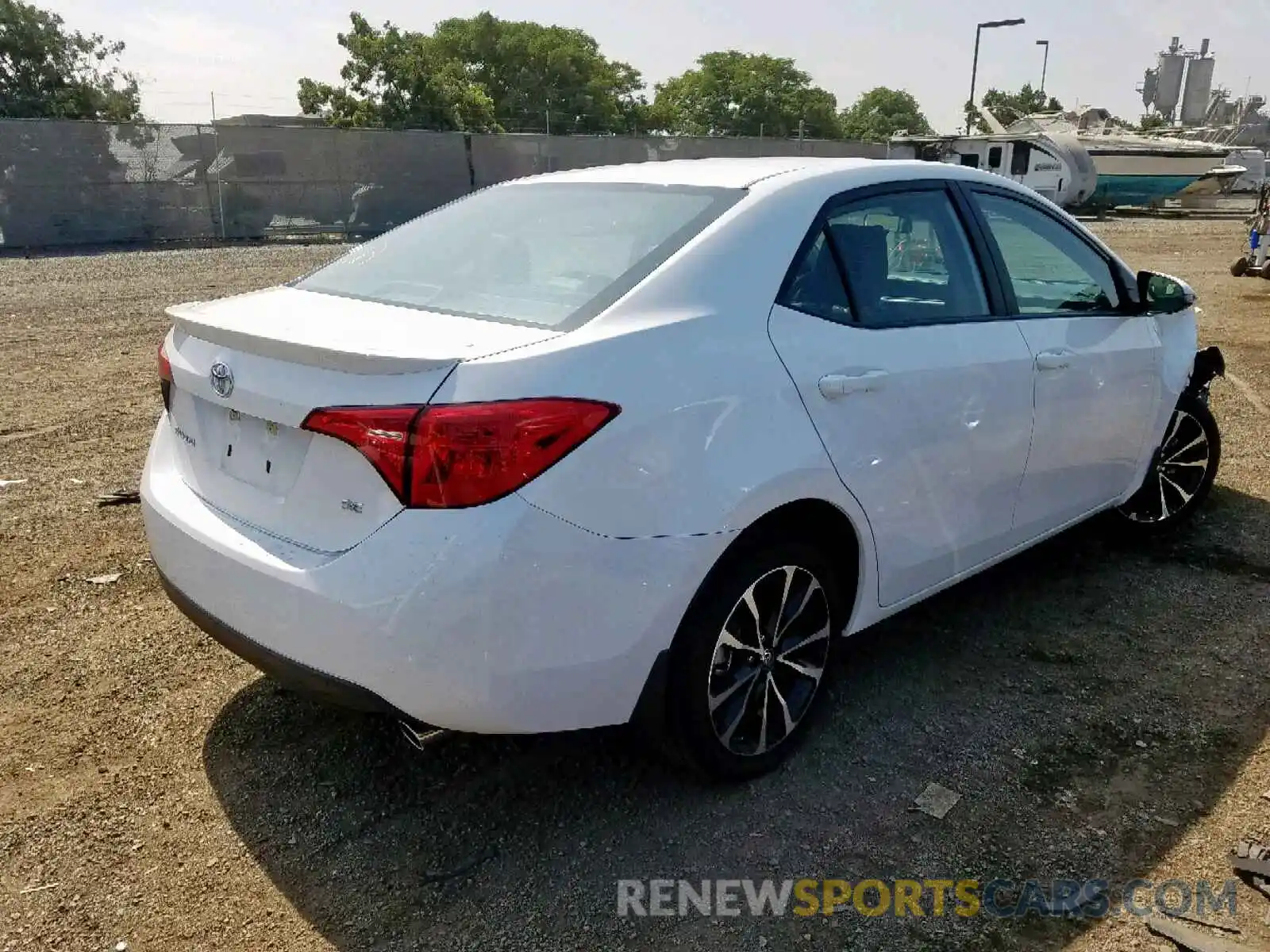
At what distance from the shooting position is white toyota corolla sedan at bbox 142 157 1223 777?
2279 mm

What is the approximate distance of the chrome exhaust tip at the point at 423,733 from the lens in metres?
2.47

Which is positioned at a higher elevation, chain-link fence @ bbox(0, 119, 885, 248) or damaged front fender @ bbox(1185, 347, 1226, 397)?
chain-link fence @ bbox(0, 119, 885, 248)

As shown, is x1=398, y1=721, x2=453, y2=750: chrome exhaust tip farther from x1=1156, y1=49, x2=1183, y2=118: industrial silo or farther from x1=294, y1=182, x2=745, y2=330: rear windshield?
x1=1156, y1=49, x2=1183, y2=118: industrial silo

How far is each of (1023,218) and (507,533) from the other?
2599 mm

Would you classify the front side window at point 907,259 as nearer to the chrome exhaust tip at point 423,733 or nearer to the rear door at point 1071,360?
the rear door at point 1071,360

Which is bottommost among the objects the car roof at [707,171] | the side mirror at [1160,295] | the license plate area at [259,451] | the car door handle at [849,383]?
the license plate area at [259,451]

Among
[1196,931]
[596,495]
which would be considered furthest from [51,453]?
[1196,931]

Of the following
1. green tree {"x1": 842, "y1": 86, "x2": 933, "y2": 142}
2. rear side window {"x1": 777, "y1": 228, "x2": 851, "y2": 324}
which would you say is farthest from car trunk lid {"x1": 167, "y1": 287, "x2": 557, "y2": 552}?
green tree {"x1": 842, "y1": 86, "x2": 933, "y2": 142}

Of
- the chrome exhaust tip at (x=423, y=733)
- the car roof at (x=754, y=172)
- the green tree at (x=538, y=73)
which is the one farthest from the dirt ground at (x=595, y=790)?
the green tree at (x=538, y=73)

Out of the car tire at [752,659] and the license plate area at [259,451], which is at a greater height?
the license plate area at [259,451]

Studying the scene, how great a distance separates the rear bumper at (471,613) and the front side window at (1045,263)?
1.85 m

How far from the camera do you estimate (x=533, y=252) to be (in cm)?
303

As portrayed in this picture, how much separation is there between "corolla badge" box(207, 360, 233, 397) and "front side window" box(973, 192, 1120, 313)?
100 inches

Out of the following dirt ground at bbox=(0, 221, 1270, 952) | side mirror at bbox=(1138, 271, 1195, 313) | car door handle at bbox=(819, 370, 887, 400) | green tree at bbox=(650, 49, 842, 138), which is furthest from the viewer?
green tree at bbox=(650, 49, 842, 138)
